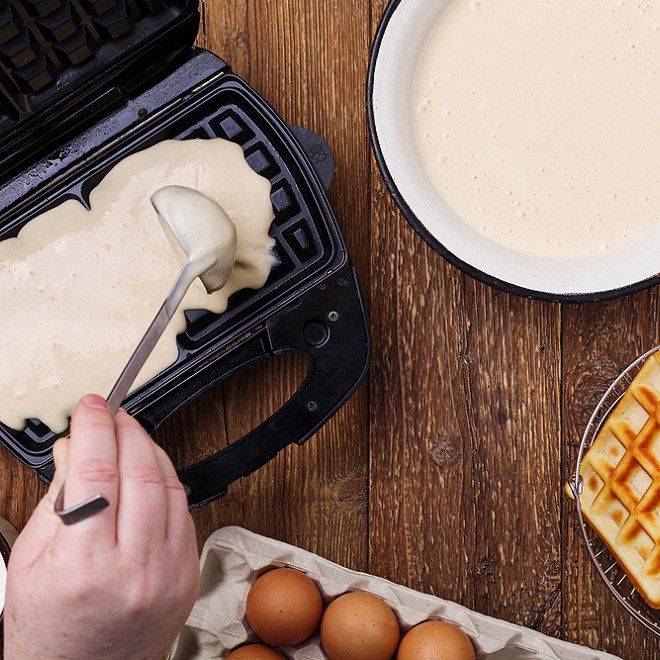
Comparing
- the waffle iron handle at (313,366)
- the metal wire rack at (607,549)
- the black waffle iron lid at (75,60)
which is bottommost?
the metal wire rack at (607,549)

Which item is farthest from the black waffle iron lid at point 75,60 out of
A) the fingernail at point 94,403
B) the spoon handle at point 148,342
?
the fingernail at point 94,403

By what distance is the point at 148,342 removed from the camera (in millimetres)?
824

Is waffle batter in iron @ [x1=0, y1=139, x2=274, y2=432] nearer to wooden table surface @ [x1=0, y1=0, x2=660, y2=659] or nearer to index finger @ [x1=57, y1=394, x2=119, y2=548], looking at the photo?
wooden table surface @ [x1=0, y1=0, x2=660, y2=659]

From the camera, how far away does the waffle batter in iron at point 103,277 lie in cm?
100

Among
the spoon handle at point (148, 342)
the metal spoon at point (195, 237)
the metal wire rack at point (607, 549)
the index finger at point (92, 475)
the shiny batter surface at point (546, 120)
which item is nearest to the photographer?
the index finger at point (92, 475)

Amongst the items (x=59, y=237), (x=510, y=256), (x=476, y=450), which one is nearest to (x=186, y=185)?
(x=59, y=237)

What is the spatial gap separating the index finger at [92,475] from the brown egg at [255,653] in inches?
17.8

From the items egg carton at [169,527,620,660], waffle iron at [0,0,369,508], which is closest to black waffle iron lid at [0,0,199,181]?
waffle iron at [0,0,369,508]

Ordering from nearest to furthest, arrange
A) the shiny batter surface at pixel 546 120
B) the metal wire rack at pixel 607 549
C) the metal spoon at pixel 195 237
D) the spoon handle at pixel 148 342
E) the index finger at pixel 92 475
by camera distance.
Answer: the index finger at pixel 92 475, the spoon handle at pixel 148 342, the metal spoon at pixel 195 237, the shiny batter surface at pixel 546 120, the metal wire rack at pixel 607 549

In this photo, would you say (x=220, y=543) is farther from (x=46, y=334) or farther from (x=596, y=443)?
(x=596, y=443)

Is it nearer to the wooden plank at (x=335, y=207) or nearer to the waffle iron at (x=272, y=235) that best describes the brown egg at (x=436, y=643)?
the wooden plank at (x=335, y=207)

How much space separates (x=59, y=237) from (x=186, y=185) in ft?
0.53

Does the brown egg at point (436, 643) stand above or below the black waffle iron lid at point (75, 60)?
below

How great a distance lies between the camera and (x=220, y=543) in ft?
3.53
